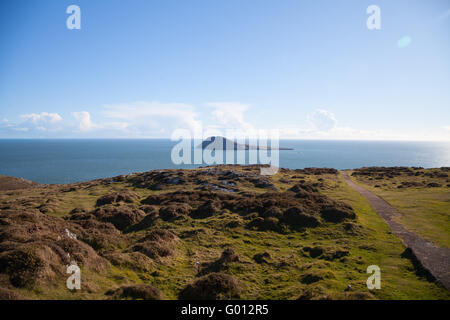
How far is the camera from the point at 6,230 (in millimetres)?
17328

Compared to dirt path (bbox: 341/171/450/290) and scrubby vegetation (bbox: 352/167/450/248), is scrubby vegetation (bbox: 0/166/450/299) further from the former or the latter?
scrubby vegetation (bbox: 352/167/450/248)

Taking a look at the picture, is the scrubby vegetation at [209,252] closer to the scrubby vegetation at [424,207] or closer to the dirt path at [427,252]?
the dirt path at [427,252]

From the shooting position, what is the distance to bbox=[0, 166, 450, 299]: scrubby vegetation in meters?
12.8

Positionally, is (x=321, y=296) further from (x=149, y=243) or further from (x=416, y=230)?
(x=416, y=230)

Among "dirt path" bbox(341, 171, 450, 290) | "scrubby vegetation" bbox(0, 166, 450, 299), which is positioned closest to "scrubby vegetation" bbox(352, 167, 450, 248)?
"dirt path" bbox(341, 171, 450, 290)

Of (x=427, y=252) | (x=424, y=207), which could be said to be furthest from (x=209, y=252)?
(x=424, y=207)

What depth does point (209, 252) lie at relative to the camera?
68.6ft

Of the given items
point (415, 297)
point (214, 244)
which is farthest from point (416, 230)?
point (214, 244)

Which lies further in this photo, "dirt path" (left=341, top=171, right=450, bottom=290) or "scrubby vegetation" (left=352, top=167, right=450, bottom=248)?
"scrubby vegetation" (left=352, top=167, right=450, bottom=248)

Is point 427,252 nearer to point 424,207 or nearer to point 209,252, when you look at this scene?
point 209,252

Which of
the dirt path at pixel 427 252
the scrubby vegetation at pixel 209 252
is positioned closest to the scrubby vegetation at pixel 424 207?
the dirt path at pixel 427 252

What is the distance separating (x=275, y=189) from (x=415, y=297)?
36612 mm
